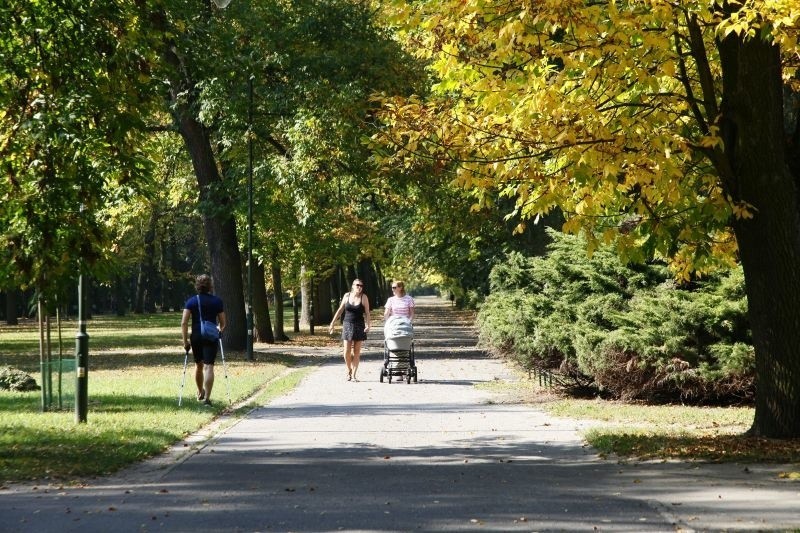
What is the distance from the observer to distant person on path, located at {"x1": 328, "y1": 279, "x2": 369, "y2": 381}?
73.7 feet

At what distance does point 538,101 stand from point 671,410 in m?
6.51

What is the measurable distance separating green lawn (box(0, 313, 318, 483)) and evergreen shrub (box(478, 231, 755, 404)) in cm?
509

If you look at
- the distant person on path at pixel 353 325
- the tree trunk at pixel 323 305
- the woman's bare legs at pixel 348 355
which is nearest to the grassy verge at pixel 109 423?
the woman's bare legs at pixel 348 355

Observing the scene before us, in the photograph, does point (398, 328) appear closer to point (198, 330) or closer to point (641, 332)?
point (198, 330)

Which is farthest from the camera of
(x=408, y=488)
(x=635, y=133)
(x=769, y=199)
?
(x=769, y=199)

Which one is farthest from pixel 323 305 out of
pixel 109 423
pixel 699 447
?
pixel 699 447

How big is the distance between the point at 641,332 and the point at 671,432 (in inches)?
110

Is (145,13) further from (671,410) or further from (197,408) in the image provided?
(671,410)

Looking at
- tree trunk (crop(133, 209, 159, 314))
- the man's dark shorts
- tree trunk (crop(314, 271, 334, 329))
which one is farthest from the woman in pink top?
tree trunk (crop(133, 209, 159, 314))

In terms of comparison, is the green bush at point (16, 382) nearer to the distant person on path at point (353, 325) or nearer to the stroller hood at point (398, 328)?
the distant person on path at point (353, 325)

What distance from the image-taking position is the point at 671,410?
15430 millimetres

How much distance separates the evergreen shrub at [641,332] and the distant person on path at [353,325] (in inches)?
180

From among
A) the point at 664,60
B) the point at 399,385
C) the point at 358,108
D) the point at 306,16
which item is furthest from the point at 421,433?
the point at 306,16

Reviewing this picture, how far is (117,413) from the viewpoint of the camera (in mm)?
15867
